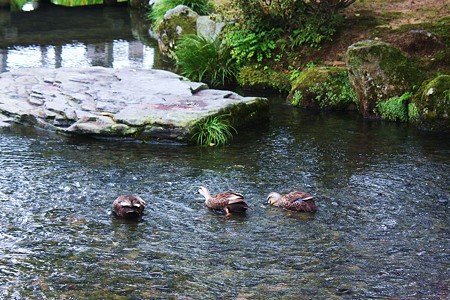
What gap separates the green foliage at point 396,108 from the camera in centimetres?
1361

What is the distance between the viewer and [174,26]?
1919 cm

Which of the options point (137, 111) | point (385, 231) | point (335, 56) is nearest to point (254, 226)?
point (385, 231)

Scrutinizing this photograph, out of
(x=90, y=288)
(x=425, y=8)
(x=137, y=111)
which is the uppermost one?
(x=425, y=8)

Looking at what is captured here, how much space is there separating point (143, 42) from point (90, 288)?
53.1 ft

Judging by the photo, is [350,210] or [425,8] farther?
[425,8]

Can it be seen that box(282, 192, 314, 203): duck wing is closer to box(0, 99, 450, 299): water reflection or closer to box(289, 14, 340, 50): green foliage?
box(0, 99, 450, 299): water reflection

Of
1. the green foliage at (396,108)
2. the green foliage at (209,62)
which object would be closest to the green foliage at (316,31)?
the green foliage at (209,62)

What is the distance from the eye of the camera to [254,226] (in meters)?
8.25

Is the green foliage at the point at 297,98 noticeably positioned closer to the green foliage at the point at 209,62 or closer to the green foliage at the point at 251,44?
the green foliage at the point at 251,44

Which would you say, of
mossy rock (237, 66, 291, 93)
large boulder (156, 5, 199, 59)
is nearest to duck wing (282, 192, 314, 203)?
mossy rock (237, 66, 291, 93)

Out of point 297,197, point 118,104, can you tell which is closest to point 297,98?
point 118,104

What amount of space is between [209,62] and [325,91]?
3.48m

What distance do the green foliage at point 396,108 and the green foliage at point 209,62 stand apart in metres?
4.42

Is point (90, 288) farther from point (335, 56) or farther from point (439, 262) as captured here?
point (335, 56)
